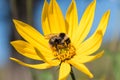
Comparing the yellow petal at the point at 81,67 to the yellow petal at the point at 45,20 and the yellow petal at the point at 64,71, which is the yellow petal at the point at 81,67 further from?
the yellow petal at the point at 45,20

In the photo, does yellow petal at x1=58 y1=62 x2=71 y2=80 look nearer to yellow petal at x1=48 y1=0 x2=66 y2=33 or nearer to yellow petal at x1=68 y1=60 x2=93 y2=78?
yellow petal at x1=68 y1=60 x2=93 y2=78

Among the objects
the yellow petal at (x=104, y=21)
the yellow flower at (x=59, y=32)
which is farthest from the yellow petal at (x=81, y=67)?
the yellow petal at (x=104, y=21)

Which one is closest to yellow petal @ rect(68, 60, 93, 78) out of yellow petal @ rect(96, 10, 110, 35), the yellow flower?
the yellow flower

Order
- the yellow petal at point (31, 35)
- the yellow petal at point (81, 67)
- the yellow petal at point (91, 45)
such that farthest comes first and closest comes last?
the yellow petal at point (31, 35) < the yellow petal at point (91, 45) < the yellow petal at point (81, 67)

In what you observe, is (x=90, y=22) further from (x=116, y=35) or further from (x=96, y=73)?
(x=96, y=73)

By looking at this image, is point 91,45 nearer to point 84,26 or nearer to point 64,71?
point 84,26

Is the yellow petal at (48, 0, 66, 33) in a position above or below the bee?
above

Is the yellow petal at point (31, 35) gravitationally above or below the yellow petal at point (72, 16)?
below
